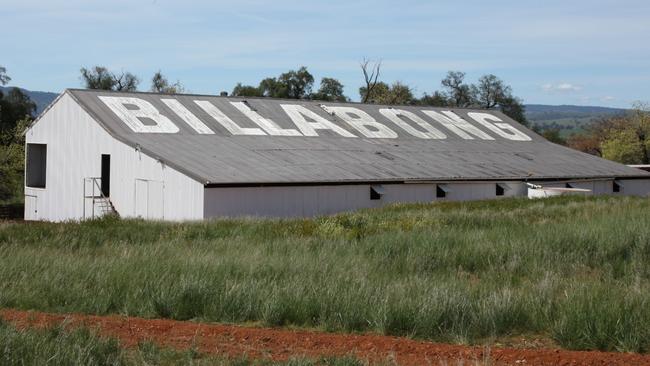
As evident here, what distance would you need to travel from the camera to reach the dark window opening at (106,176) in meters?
40.7

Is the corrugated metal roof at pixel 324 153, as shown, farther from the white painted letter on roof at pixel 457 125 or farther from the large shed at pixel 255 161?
the white painted letter on roof at pixel 457 125

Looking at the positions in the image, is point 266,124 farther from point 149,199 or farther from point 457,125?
point 457,125

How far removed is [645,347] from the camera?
10.4 m

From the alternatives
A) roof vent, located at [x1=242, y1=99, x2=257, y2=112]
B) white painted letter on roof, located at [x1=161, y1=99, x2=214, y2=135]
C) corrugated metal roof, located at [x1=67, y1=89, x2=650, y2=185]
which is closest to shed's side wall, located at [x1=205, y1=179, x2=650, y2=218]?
corrugated metal roof, located at [x1=67, y1=89, x2=650, y2=185]

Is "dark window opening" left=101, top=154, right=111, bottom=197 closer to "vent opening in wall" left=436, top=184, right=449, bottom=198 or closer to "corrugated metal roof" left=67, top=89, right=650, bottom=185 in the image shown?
"corrugated metal roof" left=67, top=89, right=650, bottom=185

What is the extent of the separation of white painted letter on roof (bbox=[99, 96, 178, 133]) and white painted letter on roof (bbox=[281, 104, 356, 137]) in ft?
25.8

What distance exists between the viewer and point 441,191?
4319 centimetres

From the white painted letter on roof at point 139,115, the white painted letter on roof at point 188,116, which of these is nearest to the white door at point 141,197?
the white painted letter on roof at point 139,115

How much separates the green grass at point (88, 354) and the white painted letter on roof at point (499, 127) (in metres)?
Result: 51.2

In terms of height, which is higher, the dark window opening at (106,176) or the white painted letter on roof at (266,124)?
the white painted letter on roof at (266,124)

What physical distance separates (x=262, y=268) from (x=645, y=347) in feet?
21.9

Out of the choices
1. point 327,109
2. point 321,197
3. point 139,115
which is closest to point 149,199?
point 321,197

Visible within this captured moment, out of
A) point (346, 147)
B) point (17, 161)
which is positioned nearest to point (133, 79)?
point (17, 161)

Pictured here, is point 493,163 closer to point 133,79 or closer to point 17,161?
point 17,161
